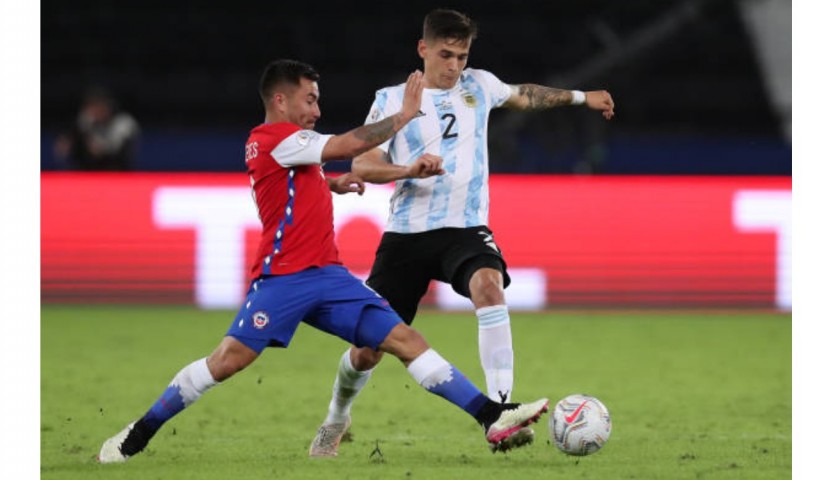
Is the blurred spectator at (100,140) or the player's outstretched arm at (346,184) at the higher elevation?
the blurred spectator at (100,140)

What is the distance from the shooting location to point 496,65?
17.9m

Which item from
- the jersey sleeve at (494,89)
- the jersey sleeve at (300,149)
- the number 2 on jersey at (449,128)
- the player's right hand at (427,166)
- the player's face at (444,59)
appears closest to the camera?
the player's right hand at (427,166)

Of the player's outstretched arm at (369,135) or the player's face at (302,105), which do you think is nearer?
the player's outstretched arm at (369,135)

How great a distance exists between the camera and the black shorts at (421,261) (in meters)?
7.24

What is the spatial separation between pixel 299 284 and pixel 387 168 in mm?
625

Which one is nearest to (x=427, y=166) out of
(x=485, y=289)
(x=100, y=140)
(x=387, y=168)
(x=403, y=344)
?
(x=387, y=168)

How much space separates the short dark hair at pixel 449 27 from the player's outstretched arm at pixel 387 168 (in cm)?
60

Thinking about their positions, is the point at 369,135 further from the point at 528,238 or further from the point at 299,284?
the point at 528,238

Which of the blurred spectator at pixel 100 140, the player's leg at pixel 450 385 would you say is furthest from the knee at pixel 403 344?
the blurred spectator at pixel 100 140

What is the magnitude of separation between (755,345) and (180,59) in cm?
889

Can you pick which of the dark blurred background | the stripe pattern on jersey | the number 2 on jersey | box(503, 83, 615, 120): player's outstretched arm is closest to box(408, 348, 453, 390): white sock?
the stripe pattern on jersey

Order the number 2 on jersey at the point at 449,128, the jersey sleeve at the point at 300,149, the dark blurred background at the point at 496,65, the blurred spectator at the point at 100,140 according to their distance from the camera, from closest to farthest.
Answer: the jersey sleeve at the point at 300,149 → the number 2 on jersey at the point at 449,128 → the blurred spectator at the point at 100,140 → the dark blurred background at the point at 496,65

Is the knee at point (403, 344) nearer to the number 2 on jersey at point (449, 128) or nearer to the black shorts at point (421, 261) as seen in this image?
the black shorts at point (421, 261)
